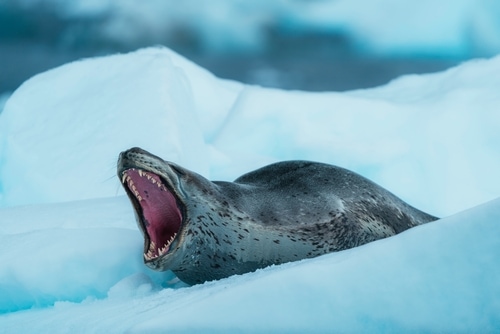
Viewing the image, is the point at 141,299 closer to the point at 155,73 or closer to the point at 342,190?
the point at 342,190

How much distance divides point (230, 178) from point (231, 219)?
200 centimetres

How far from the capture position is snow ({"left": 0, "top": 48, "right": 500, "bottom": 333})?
187 centimetres

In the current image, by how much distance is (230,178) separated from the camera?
480 cm

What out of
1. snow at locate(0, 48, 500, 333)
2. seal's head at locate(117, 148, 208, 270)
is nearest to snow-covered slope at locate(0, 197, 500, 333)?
snow at locate(0, 48, 500, 333)

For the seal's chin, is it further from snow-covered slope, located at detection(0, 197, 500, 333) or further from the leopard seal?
snow-covered slope, located at detection(0, 197, 500, 333)

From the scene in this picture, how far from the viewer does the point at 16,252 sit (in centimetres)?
293

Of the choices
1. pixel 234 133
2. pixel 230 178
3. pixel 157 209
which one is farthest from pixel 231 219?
pixel 234 133

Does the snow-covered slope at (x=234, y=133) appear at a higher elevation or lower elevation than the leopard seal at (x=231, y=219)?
higher

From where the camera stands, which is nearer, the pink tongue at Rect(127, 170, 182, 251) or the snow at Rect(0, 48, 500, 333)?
the snow at Rect(0, 48, 500, 333)

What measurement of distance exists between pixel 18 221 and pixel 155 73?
1.98 metres

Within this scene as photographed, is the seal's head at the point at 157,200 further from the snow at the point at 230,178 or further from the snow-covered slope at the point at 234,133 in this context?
the snow-covered slope at the point at 234,133

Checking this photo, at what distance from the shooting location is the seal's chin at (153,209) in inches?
105

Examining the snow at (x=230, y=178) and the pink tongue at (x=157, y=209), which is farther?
the pink tongue at (x=157, y=209)

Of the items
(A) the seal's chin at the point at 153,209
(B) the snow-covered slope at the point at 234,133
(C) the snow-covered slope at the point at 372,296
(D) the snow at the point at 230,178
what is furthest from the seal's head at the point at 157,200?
(B) the snow-covered slope at the point at 234,133
